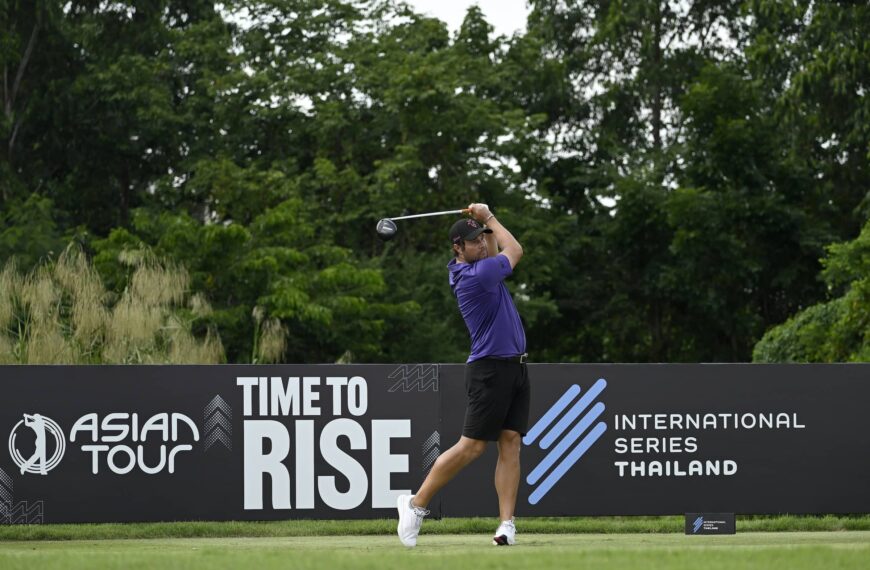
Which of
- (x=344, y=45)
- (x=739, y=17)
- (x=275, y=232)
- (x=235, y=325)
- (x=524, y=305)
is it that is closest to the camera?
(x=235, y=325)

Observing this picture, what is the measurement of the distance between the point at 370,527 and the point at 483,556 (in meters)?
3.97

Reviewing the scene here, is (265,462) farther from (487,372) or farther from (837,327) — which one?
(837,327)

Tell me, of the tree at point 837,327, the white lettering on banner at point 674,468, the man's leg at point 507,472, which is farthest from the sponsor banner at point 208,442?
the tree at point 837,327

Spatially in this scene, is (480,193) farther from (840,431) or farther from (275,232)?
(840,431)

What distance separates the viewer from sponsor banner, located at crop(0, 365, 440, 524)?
9531 millimetres

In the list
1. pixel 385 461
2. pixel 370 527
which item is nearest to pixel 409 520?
pixel 385 461

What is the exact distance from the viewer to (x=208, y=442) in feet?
31.7

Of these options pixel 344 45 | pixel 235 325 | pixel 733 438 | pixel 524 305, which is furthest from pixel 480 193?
pixel 733 438

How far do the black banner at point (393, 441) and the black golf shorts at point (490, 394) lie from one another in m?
2.04

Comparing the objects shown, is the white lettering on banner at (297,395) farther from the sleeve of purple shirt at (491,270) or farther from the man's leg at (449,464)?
the sleeve of purple shirt at (491,270)

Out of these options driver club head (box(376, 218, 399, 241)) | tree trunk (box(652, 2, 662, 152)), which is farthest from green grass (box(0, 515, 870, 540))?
tree trunk (box(652, 2, 662, 152))

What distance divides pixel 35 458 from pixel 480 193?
2150cm

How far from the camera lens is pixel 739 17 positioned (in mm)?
34844

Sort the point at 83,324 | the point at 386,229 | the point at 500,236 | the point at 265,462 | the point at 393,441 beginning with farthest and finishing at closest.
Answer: the point at 83,324 → the point at 393,441 → the point at 265,462 → the point at 386,229 → the point at 500,236
